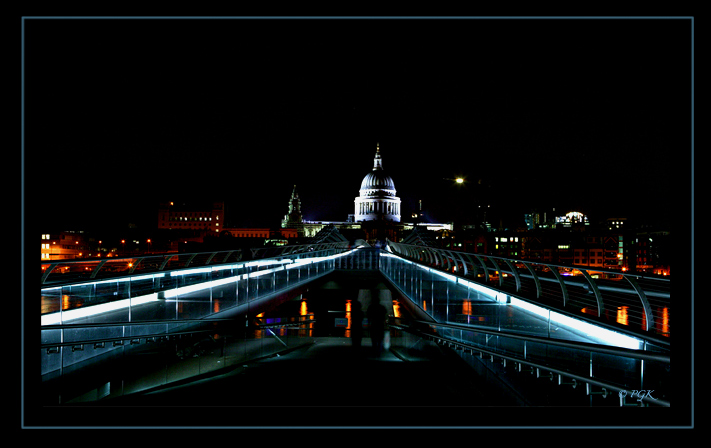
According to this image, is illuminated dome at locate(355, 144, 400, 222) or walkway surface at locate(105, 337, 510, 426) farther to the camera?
illuminated dome at locate(355, 144, 400, 222)

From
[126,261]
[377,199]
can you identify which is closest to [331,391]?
[126,261]

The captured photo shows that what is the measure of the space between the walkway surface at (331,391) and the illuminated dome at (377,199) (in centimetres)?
11813

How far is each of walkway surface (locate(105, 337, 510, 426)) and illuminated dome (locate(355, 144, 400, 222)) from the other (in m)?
118

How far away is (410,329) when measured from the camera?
727cm

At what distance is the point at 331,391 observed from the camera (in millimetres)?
4875

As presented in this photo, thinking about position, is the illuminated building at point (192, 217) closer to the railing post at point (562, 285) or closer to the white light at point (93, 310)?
the white light at point (93, 310)

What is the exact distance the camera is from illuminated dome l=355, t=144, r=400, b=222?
412ft

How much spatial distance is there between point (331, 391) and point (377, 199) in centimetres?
12157

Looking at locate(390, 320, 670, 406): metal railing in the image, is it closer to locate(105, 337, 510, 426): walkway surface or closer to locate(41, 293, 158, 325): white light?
locate(105, 337, 510, 426): walkway surface

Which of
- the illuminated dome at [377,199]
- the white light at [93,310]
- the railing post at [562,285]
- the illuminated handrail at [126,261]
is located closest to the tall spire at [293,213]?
the illuminated dome at [377,199]

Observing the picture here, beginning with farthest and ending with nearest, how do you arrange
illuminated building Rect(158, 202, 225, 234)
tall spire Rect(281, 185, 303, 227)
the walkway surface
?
1. tall spire Rect(281, 185, 303, 227)
2. illuminated building Rect(158, 202, 225, 234)
3. the walkway surface

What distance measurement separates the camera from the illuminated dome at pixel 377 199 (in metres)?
126

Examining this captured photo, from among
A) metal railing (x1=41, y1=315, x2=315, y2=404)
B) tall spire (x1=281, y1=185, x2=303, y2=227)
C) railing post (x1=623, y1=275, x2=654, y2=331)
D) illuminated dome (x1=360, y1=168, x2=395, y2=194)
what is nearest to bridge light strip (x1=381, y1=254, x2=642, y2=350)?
railing post (x1=623, y1=275, x2=654, y2=331)
